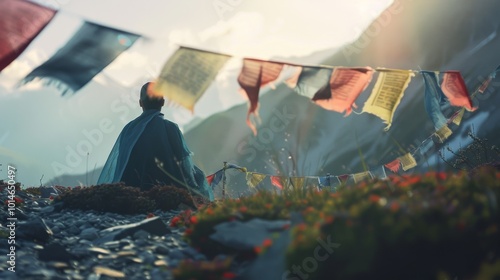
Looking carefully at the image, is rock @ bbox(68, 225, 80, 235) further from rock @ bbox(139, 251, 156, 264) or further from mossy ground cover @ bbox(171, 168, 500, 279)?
mossy ground cover @ bbox(171, 168, 500, 279)

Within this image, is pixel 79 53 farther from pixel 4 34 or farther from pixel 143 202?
pixel 143 202

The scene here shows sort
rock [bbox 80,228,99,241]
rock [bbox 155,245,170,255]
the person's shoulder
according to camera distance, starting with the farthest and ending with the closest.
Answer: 1. the person's shoulder
2. rock [bbox 80,228,99,241]
3. rock [bbox 155,245,170,255]

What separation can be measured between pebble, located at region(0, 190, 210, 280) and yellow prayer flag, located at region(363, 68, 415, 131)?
15.3ft

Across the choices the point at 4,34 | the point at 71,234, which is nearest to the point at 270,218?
the point at 71,234

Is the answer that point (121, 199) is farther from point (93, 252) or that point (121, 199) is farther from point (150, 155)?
point (93, 252)

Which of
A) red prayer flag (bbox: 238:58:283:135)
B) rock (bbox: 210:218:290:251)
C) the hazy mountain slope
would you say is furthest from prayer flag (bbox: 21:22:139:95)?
the hazy mountain slope

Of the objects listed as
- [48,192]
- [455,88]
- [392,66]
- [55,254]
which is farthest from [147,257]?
[392,66]

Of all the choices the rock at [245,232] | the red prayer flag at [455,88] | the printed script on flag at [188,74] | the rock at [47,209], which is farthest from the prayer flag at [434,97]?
the rock at [47,209]

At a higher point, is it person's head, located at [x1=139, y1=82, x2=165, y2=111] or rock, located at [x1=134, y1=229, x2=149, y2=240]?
person's head, located at [x1=139, y1=82, x2=165, y2=111]

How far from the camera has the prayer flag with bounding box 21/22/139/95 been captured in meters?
7.86

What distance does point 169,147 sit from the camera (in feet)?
40.0

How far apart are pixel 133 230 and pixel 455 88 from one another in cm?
781

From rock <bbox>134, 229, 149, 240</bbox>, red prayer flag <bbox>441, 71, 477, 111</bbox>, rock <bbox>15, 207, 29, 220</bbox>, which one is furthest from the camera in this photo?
red prayer flag <bbox>441, 71, 477, 111</bbox>

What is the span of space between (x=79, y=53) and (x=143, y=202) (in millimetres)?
3227
